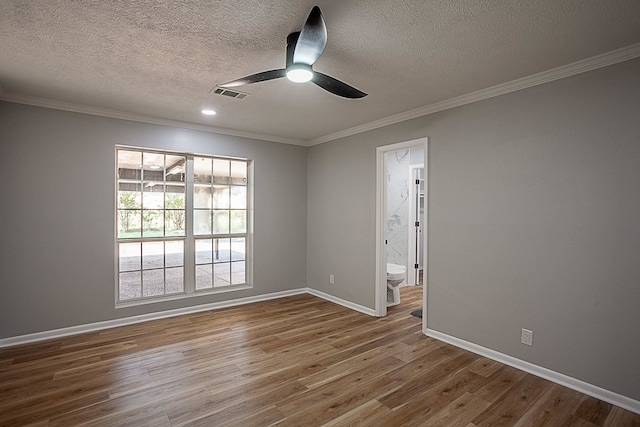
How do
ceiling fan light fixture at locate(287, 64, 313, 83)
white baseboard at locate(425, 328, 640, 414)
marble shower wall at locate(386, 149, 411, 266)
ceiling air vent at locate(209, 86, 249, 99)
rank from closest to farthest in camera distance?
ceiling fan light fixture at locate(287, 64, 313, 83) → white baseboard at locate(425, 328, 640, 414) → ceiling air vent at locate(209, 86, 249, 99) → marble shower wall at locate(386, 149, 411, 266)

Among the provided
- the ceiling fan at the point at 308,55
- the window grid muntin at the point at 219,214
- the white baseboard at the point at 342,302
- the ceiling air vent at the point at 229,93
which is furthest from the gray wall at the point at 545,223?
the window grid muntin at the point at 219,214

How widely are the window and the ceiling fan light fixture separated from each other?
2.83 m

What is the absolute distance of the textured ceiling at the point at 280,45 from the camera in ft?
6.09

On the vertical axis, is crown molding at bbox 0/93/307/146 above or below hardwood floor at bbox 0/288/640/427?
above

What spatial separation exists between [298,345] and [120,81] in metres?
3.04

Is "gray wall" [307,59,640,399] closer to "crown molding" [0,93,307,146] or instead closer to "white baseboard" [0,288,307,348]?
"crown molding" [0,93,307,146]

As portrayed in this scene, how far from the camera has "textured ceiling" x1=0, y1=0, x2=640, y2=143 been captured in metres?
1.86

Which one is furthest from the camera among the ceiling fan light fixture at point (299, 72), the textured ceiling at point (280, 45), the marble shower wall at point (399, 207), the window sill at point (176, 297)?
the marble shower wall at point (399, 207)

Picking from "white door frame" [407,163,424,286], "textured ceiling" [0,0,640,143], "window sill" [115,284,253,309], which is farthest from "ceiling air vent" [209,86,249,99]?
"white door frame" [407,163,424,286]

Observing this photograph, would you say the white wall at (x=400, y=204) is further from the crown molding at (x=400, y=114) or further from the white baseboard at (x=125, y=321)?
the white baseboard at (x=125, y=321)

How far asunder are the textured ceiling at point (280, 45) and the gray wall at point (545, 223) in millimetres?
363

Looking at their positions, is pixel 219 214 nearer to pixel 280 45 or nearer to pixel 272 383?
pixel 272 383

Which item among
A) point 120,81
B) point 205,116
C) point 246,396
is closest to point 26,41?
point 120,81

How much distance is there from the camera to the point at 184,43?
2.25m
